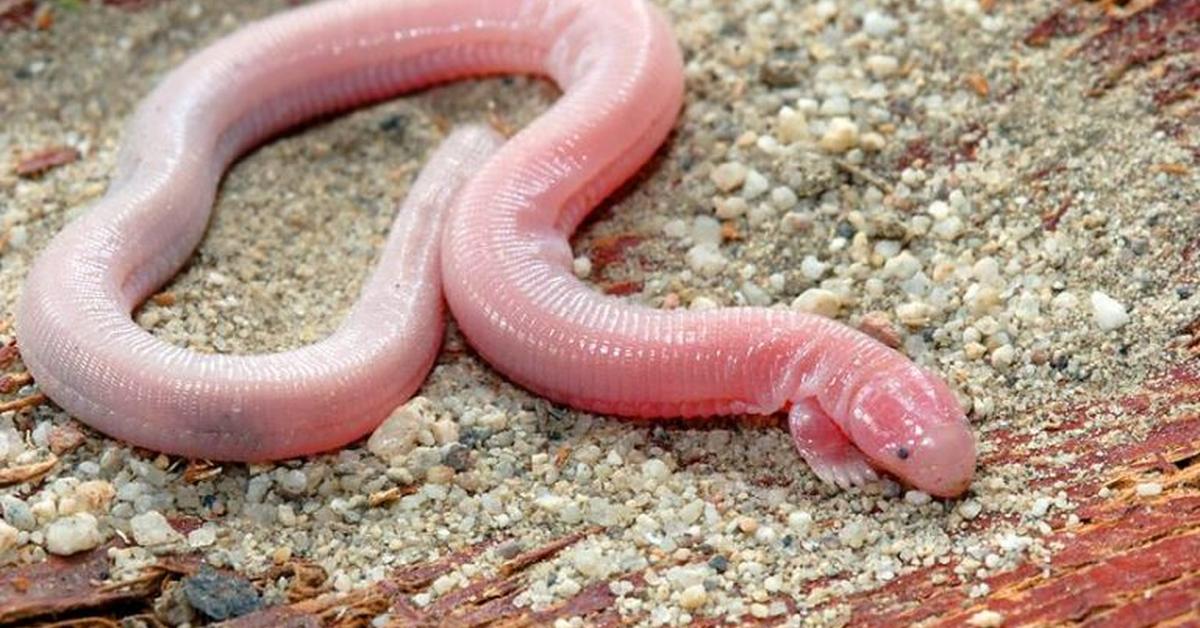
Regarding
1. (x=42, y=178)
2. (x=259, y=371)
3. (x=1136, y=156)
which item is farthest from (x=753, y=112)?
(x=42, y=178)

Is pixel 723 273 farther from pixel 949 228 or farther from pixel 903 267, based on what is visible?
pixel 949 228

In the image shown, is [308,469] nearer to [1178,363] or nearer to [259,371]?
[259,371]

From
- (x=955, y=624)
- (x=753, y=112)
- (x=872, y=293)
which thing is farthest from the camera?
(x=753, y=112)

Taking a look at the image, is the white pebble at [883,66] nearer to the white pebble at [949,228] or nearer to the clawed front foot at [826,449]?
the white pebble at [949,228]

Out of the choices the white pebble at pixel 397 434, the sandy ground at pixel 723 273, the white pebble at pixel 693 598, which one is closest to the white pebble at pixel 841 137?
the sandy ground at pixel 723 273

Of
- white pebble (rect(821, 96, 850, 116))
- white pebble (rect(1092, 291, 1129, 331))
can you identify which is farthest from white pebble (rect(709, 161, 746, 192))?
white pebble (rect(1092, 291, 1129, 331))

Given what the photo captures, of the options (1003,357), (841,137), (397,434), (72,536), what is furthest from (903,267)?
(72,536)
